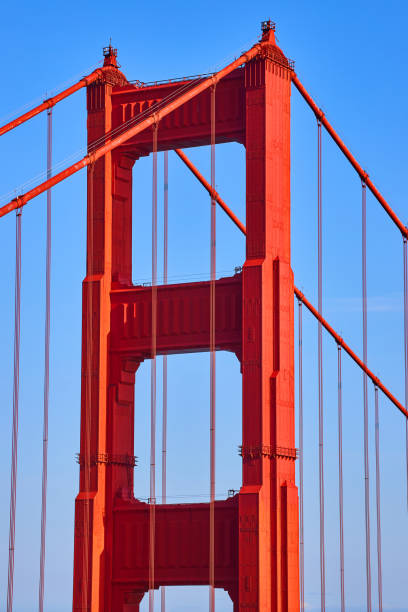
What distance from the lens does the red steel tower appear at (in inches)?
2311

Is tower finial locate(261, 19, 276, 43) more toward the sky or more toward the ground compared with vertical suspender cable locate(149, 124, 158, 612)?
more toward the sky

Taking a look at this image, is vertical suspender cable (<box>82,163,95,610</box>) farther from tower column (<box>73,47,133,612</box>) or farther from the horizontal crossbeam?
the horizontal crossbeam

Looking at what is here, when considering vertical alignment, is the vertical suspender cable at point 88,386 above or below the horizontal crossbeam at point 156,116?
below

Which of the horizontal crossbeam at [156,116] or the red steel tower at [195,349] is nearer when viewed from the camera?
the horizontal crossbeam at [156,116]

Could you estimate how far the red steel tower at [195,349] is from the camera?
58.7 m

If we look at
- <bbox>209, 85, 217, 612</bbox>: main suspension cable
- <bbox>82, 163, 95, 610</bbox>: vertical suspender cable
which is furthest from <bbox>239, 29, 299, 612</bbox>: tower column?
<bbox>82, 163, 95, 610</bbox>: vertical suspender cable

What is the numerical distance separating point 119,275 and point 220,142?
511 cm

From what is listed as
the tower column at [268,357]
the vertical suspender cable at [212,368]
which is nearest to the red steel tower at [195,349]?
the tower column at [268,357]

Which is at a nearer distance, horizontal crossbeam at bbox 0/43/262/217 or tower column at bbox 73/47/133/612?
horizontal crossbeam at bbox 0/43/262/217

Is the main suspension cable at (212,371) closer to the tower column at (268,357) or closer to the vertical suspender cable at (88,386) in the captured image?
the tower column at (268,357)

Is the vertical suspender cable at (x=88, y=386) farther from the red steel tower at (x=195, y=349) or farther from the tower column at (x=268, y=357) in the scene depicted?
Answer: the tower column at (x=268, y=357)

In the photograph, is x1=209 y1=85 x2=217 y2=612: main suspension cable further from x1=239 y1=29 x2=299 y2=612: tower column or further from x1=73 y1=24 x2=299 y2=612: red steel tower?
x1=239 y1=29 x2=299 y2=612: tower column

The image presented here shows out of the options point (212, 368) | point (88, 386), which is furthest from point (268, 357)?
point (88, 386)

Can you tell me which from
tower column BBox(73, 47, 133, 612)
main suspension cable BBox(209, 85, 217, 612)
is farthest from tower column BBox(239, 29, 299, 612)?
tower column BBox(73, 47, 133, 612)
